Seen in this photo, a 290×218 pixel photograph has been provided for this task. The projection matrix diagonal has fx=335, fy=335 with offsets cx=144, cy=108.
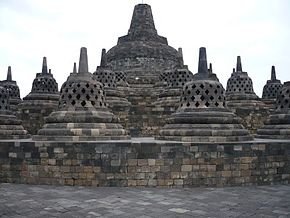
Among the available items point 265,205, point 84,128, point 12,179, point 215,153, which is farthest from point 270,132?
point 12,179

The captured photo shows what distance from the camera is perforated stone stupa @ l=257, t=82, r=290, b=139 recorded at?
1209 centimetres

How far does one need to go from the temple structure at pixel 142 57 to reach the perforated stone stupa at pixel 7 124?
7223mm

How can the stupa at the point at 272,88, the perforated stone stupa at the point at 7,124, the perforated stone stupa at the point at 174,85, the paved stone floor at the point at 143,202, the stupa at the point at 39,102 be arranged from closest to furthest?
the paved stone floor at the point at 143,202 < the perforated stone stupa at the point at 7,124 < the stupa at the point at 39,102 < the perforated stone stupa at the point at 174,85 < the stupa at the point at 272,88

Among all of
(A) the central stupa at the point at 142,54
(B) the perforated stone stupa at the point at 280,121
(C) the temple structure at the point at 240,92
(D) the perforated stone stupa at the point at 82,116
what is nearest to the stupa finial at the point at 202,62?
(D) the perforated stone stupa at the point at 82,116

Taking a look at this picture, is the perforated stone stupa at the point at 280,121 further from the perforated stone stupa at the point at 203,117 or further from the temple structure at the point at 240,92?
the temple structure at the point at 240,92

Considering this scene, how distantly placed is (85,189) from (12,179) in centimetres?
248

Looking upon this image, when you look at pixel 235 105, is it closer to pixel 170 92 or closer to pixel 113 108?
pixel 170 92

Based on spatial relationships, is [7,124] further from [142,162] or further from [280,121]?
[280,121]

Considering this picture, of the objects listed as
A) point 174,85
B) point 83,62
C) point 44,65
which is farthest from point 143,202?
point 44,65

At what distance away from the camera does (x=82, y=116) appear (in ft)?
33.7

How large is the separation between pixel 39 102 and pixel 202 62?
10.7m

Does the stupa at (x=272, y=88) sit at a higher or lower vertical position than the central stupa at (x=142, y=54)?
lower

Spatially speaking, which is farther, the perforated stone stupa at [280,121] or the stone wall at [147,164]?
the perforated stone stupa at [280,121]

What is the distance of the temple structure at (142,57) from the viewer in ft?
66.2
